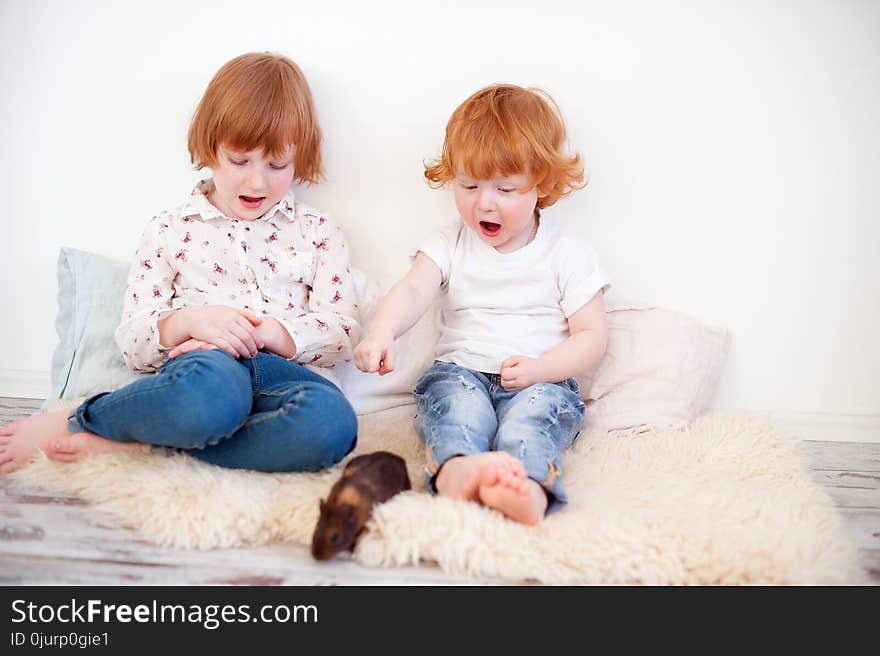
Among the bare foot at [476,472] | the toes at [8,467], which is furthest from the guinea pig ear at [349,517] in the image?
the toes at [8,467]

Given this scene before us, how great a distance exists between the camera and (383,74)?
161cm

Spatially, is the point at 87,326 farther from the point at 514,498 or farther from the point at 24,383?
the point at 514,498

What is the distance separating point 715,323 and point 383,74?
2.84 ft

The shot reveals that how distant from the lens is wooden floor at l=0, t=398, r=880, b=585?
942mm

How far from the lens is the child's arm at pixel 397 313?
4.10 ft

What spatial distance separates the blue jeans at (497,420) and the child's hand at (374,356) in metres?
0.13

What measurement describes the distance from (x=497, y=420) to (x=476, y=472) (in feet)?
0.87

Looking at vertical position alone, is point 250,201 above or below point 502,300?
above

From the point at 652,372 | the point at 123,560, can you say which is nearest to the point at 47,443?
the point at 123,560

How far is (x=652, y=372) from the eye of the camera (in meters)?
1.55

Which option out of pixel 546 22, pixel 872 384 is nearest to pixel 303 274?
pixel 546 22

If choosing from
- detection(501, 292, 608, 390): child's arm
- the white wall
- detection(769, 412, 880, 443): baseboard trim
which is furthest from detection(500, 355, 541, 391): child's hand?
detection(769, 412, 880, 443): baseboard trim

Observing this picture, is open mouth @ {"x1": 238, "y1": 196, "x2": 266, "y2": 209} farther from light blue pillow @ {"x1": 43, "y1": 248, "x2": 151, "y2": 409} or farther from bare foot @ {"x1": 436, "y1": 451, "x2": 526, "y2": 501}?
bare foot @ {"x1": 436, "y1": 451, "x2": 526, "y2": 501}
